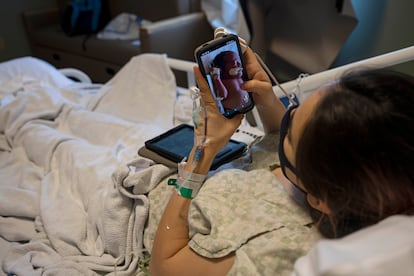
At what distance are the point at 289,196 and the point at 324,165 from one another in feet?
0.71

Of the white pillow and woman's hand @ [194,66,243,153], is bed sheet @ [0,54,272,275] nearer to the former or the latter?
woman's hand @ [194,66,243,153]

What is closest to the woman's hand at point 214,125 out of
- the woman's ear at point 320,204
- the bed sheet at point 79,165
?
the bed sheet at point 79,165

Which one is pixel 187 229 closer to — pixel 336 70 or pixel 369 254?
pixel 369 254

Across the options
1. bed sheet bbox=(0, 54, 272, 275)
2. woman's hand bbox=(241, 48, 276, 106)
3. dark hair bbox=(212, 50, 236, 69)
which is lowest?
bed sheet bbox=(0, 54, 272, 275)

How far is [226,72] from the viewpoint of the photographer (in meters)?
0.88

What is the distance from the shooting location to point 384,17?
1.78 m

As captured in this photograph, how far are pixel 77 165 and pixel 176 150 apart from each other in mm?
309

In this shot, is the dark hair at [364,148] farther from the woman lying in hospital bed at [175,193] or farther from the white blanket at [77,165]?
the white blanket at [77,165]

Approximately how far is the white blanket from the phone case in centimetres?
3

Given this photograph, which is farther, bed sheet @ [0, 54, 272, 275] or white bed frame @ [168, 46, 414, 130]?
white bed frame @ [168, 46, 414, 130]

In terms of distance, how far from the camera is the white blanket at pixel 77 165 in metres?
0.93

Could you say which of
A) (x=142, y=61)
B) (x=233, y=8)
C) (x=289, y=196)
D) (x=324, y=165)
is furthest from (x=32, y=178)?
(x=233, y=8)

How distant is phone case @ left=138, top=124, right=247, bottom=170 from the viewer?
3.19ft

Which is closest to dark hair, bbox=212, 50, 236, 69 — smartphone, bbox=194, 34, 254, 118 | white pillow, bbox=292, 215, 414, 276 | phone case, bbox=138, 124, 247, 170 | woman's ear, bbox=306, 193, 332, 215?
smartphone, bbox=194, 34, 254, 118
